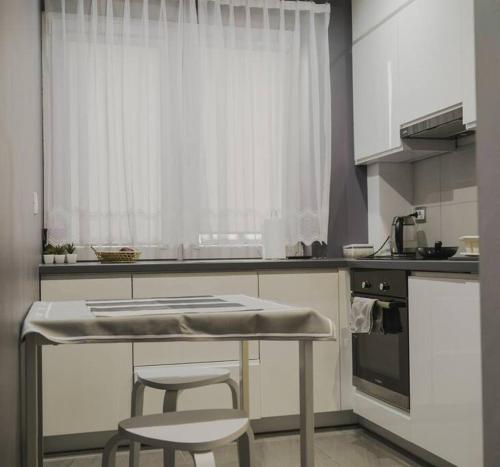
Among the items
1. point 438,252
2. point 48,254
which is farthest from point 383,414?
point 48,254

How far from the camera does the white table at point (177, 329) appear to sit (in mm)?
1353

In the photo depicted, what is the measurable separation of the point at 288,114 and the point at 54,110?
52.4 inches

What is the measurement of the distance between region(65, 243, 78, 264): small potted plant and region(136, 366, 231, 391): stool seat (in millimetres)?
1417

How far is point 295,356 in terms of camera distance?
330 cm

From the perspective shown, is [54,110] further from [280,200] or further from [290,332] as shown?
[290,332]

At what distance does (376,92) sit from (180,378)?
2255 mm

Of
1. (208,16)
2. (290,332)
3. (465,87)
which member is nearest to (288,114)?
(208,16)

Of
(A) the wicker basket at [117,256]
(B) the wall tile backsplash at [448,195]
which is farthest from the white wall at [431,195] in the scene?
(A) the wicker basket at [117,256]

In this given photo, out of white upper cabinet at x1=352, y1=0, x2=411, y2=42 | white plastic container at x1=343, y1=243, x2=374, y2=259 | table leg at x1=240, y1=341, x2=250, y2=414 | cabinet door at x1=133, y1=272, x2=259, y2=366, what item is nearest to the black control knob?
white plastic container at x1=343, y1=243, x2=374, y2=259

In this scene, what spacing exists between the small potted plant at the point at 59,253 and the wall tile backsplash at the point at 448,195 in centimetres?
201

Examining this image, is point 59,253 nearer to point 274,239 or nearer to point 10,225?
point 274,239

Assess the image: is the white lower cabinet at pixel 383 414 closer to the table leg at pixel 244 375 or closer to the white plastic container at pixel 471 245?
the white plastic container at pixel 471 245

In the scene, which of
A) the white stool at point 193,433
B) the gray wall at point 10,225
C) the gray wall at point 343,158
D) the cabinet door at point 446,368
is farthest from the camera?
the gray wall at point 343,158

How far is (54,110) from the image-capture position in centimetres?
337
